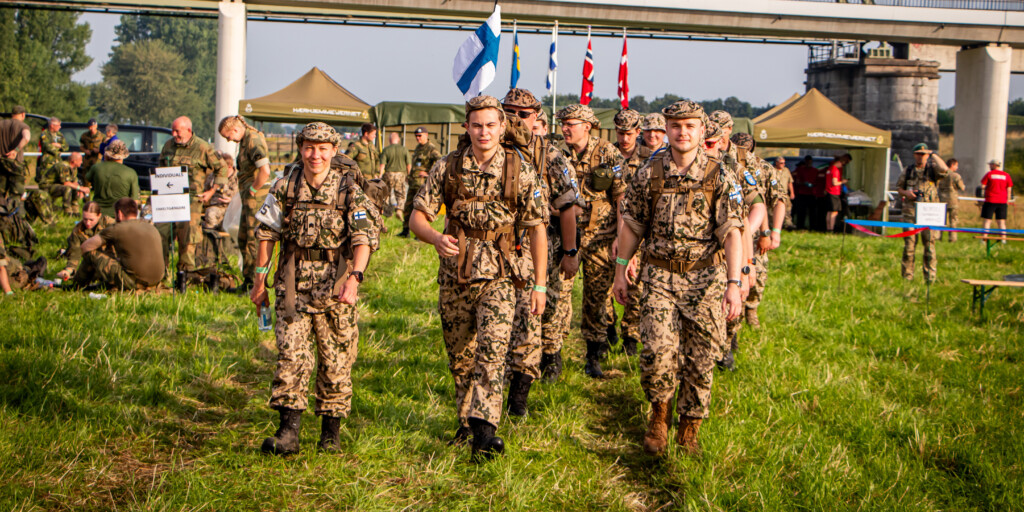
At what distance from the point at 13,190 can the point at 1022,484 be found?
13.4 meters

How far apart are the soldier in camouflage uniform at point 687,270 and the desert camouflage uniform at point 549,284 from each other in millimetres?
725

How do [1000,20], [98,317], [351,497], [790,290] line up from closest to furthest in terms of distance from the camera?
1. [351,497]
2. [98,317]
3. [790,290]
4. [1000,20]

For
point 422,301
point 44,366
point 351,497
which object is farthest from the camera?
point 422,301

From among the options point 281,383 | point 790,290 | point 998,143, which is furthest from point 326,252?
point 998,143

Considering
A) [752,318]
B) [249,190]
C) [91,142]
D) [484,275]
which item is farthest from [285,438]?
[91,142]

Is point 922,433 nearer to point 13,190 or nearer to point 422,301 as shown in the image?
point 422,301

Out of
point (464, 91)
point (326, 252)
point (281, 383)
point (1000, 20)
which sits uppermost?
point (1000, 20)

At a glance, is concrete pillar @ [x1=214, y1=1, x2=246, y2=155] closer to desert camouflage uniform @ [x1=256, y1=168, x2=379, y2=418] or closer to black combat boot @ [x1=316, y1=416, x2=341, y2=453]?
desert camouflage uniform @ [x1=256, y1=168, x2=379, y2=418]

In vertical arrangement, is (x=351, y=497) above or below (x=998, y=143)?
below

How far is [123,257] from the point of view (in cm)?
959

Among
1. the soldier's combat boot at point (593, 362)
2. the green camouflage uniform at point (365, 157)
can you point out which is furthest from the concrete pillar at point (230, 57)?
the soldier's combat boot at point (593, 362)

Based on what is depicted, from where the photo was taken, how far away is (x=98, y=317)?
792 centimetres

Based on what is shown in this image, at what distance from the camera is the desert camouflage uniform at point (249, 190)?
9.65 meters

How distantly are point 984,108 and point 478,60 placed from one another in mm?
26903
